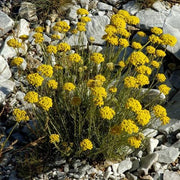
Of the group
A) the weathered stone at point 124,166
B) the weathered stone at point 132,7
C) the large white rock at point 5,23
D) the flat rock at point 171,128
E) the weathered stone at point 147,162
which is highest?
the weathered stone at point 132,7

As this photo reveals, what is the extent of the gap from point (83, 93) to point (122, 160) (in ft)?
3.36

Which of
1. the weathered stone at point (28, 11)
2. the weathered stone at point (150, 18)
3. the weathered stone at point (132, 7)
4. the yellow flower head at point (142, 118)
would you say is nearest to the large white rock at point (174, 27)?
the weathered stone at point (150, 18)

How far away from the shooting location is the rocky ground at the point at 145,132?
354 cm

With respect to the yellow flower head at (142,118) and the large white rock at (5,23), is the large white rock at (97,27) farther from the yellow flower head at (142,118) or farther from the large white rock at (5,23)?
the yellow flower head at (142,118)

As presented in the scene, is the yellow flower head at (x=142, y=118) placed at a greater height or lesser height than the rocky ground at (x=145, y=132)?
greater

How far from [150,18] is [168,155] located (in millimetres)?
3379

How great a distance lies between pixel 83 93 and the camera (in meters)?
3.83

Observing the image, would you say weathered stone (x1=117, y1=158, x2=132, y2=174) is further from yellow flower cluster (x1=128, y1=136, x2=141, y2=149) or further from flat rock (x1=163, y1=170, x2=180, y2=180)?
yellow flower cluster (x1=128, y1=136, x2=141, y2=149)

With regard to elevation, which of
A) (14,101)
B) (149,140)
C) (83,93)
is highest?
(83,93)

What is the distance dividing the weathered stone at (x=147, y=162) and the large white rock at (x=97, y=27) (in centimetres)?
277

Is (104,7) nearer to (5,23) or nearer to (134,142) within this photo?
(5,23)

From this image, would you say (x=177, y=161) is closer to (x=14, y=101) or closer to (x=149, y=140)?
(x=149, y=140)

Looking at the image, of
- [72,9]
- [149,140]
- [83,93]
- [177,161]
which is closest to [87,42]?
[72,9]

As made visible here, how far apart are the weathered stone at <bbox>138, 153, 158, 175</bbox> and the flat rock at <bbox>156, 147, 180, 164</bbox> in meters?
0.13
